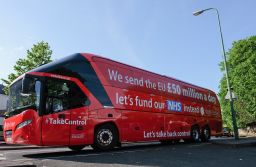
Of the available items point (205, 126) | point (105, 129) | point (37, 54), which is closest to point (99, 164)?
point (105, 129)

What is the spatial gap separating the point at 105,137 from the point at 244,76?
31.1m

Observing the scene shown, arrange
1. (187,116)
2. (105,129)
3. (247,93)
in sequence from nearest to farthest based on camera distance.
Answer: (105,129) → (187,116) → (247,93)

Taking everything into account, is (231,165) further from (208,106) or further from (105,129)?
(208,106)

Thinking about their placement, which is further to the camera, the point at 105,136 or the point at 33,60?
the point at 33,60

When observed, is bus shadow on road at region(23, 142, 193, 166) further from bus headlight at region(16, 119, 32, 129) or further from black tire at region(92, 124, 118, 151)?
bus headlight at region(16, 119, 32, 129)

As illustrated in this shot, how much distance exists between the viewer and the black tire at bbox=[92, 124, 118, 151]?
439 inches

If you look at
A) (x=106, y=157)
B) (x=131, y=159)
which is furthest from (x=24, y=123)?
(x=131, y=159)

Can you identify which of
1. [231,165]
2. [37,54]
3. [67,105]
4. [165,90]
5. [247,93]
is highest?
[37,54]

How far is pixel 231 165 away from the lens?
7.67 metres

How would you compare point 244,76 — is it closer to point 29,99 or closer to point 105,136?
point 105,136

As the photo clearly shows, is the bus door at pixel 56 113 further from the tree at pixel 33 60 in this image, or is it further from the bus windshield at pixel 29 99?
the tree at pixel 33 60

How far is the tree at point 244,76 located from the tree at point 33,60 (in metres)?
23.4

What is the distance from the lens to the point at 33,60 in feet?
112

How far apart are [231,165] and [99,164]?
328 centimetres
